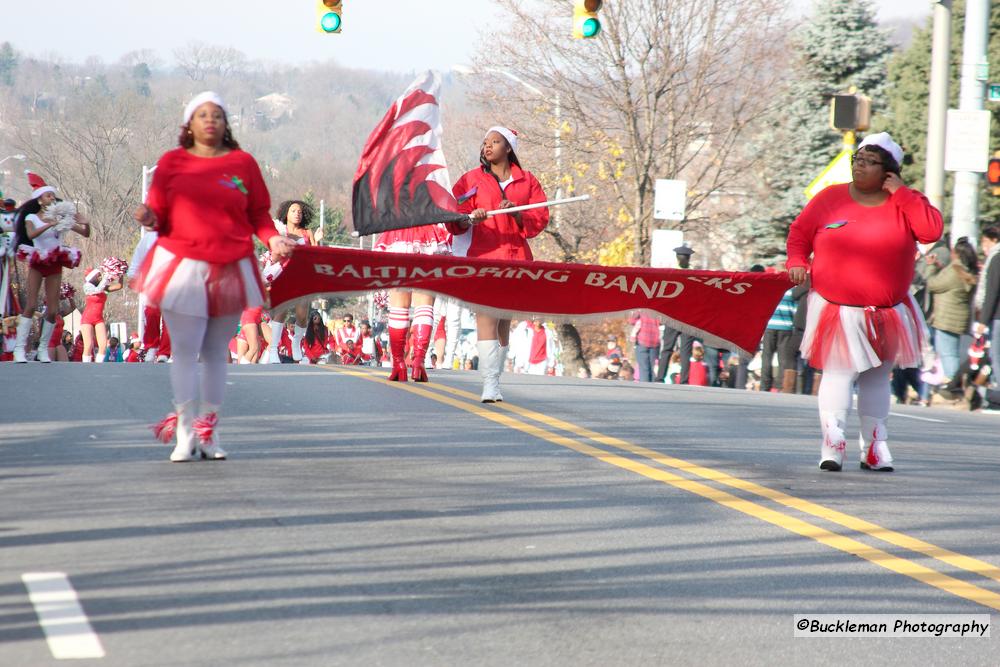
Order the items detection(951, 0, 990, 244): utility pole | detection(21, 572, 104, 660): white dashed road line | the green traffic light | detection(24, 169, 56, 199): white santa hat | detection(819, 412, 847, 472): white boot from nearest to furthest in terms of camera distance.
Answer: detection(21, 572, 104, 660): white dashed road line
detection(819, 412, 847, 472): white boot
detection(24, 169, 56, 199): white santa hat
detection(951, 0, 990, 244): utility pole
the green traffic light

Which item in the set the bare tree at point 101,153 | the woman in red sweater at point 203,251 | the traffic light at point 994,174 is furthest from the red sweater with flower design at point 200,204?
the bare tree at point 101,153

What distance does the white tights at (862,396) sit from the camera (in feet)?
30.4

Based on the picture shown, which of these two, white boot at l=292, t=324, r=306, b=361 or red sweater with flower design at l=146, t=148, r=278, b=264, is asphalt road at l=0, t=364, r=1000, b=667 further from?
white boot at l=292, t=324, r=306, b=361

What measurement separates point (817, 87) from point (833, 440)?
40704 millimetres

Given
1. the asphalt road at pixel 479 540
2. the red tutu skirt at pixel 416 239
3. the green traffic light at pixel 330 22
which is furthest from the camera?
the green traffic light at pixel 330 22

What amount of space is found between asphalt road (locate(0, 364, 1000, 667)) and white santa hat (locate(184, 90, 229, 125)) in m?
1.93

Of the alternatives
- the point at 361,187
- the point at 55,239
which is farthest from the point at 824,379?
the point at 55,239

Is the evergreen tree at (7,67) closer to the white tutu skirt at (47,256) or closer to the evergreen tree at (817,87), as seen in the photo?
the evergreen tree at (817,87)

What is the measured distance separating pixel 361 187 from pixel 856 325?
5.61 metres

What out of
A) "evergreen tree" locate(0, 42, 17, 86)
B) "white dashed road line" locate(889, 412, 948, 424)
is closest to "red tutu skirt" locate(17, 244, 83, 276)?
"white dashed road line" locate(889, 412, 948, 424)

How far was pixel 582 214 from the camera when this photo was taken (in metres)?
43.6

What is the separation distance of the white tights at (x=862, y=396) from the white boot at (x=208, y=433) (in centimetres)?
350

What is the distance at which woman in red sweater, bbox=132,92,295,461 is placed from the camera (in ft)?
27.8

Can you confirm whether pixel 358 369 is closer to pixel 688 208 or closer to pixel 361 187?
pixel 361 187
